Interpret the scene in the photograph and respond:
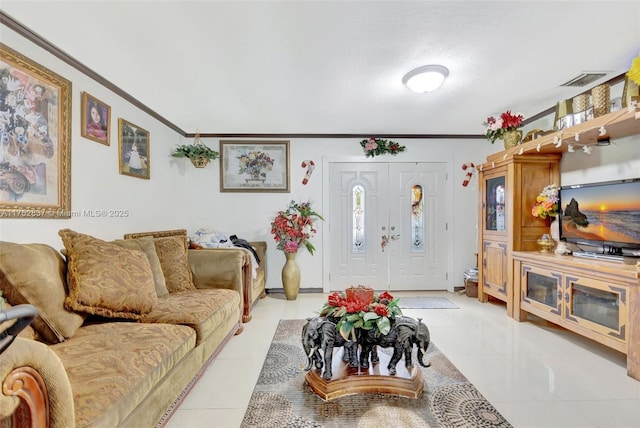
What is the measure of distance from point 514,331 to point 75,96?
4.31 m

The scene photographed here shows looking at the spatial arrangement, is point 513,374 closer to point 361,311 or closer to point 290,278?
point 361,311

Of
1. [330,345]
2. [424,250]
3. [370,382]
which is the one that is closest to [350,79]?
[330,345]

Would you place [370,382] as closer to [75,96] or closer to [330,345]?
[330,345]

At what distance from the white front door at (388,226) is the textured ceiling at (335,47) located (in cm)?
130

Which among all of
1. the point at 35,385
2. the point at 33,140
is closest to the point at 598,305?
the point at 35,385

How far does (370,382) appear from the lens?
5.89 feet

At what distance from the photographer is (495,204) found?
3551 millimetres

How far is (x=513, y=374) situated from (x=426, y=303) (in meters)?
1.71

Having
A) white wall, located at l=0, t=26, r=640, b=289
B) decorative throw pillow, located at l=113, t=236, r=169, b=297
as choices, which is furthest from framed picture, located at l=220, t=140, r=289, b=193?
decorative throw pillow, located at l=113, t=236, r=169, b=297

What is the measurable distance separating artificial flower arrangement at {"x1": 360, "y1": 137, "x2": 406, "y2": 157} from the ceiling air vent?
1978mm

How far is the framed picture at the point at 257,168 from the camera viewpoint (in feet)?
13.9

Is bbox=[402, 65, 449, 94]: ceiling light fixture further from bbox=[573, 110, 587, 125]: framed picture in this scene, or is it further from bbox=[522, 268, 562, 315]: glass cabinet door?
Answer: bbox=[522, 268, 562, 315]: glass cabinet door

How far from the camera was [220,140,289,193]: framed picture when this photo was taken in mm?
4242

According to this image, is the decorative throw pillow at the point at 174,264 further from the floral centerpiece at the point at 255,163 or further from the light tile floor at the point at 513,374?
the floral centerpiece at the point at 255,163
